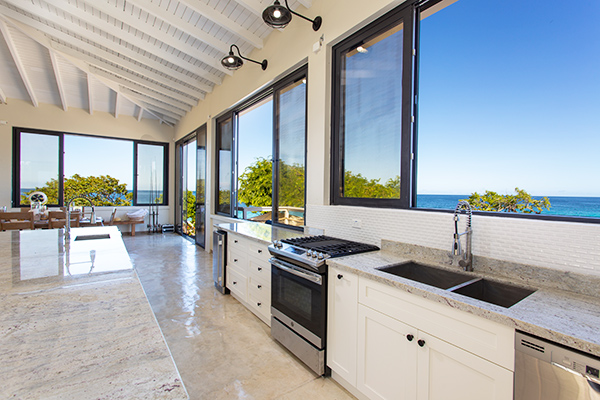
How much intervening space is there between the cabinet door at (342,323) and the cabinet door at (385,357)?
60 millimetres

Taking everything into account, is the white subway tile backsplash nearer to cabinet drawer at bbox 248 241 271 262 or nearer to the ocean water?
the ocean water

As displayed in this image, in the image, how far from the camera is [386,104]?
240 centimetres

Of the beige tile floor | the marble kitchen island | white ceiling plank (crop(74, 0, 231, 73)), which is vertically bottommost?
the beige tile floor

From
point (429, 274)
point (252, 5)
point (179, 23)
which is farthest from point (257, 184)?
point (429, 274)

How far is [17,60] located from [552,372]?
26.8ft

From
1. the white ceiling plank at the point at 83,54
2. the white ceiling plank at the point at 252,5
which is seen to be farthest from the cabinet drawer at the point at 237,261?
the white ceiling plank at the point at 83,54

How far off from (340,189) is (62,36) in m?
5.25

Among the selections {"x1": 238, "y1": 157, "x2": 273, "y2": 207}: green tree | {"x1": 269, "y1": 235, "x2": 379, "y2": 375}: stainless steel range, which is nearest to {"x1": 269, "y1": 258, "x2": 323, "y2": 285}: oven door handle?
{"x1": 269, "y1": 235, "x2": 379, "y2": 375}: stainless steel range

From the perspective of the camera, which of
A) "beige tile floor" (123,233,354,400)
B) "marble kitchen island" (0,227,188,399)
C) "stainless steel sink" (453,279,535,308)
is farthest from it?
"beige tile floor" (123,233,354,400)

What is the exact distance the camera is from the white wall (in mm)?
6711

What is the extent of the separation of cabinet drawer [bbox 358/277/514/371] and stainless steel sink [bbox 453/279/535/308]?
229 millimetres

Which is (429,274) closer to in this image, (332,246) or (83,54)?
(332,246)

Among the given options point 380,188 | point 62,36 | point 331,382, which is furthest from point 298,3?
point 62,36

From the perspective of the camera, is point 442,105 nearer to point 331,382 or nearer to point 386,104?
point 386,104
